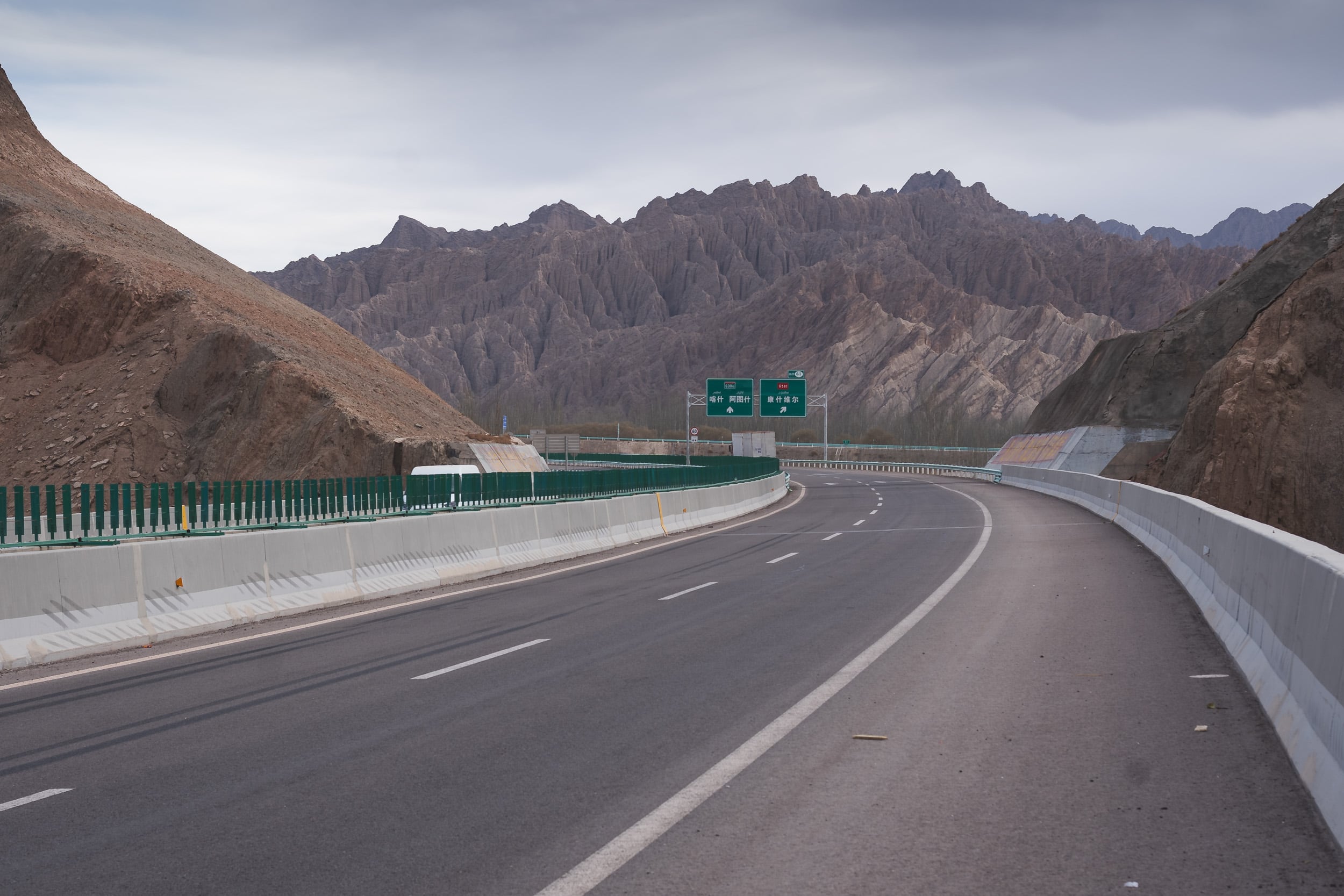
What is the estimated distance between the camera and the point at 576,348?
184 m

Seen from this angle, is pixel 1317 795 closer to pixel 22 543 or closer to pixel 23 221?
pixel 22 543

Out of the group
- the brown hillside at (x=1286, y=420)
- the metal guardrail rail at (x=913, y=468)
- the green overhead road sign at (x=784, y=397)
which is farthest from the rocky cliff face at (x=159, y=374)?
the brown hillside at (x=1286, y=420)

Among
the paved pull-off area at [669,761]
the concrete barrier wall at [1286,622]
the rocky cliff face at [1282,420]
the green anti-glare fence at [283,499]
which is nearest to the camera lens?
the paved pull-off area at [669,761]

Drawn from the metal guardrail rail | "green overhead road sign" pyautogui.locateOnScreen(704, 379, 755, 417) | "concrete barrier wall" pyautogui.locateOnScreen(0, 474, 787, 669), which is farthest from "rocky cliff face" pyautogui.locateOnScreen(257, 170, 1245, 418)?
"concrete barrier wall" pyautogui.locateOnScreen(0, 474, 787, 669)

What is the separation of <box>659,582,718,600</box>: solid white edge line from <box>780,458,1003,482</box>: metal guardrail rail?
44.9m

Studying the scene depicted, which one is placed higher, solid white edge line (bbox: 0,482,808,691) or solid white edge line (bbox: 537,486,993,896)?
solid white edge line (bbox: 537,486,993,896)

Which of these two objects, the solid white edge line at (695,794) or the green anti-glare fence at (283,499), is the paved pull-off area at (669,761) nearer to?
the solid white edge line at (695,794)

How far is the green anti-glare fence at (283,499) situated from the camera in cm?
2392

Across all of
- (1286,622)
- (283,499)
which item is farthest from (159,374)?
(1286,622)

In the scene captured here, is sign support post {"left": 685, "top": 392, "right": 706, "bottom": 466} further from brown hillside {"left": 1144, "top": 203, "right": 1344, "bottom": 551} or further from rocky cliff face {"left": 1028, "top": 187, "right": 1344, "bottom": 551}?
brown hillside {"left": 1144, "top": 203, "right": 1344, "bottom": 551}

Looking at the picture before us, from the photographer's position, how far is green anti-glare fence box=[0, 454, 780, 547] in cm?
2392

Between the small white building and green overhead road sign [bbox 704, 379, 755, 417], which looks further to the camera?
the small white building

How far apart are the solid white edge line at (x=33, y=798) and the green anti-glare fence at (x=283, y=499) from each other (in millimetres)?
14610

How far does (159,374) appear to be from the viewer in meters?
59.8
